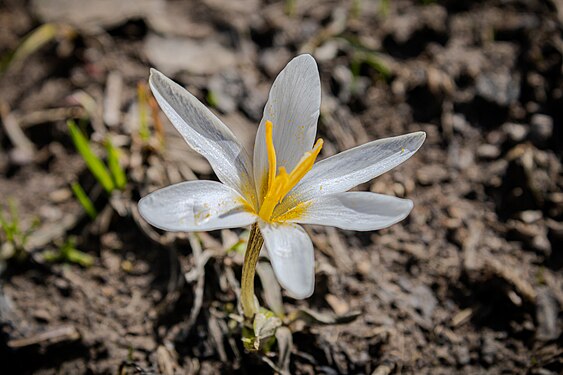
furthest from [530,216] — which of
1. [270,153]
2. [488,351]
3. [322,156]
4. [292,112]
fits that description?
[270,153]

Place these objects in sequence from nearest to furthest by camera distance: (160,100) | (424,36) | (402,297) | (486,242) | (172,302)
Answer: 1. (160,100)
2. (172,302)
3. (402,297)
4. (486,242)
5. (424,36)

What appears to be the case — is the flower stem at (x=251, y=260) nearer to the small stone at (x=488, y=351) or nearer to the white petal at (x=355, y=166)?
the white petal at (x=355, y=166)

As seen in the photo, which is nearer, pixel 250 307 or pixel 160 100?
pixel 160 100

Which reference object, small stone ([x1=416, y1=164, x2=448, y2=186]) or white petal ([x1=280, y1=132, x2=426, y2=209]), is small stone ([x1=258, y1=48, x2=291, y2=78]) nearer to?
small stone ([x1=416, y1=164, x2=448, y2=186])

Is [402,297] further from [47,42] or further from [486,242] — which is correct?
[47,42]

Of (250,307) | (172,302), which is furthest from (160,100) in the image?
(172,302)

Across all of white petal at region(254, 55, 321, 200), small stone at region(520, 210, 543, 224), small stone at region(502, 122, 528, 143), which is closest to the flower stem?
white petal at region(254, 55, 321, 200)

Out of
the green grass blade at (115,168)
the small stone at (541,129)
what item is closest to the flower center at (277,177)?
the green grass blade at (115,168)
